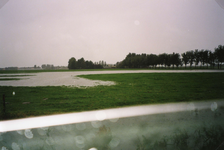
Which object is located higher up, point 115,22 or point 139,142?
point 115,22

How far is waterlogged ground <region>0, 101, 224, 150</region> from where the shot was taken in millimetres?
3266

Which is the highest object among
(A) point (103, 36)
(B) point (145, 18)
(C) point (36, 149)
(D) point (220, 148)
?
(B) point (145, 18)

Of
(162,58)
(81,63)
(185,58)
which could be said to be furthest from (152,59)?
(81,63)

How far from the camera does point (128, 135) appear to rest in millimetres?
3695

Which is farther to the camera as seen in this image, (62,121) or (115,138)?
(62,121)

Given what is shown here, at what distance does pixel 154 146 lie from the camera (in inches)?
125

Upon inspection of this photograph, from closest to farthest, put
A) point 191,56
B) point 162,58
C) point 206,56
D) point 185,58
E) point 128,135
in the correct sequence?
point 128,135 < point 206,56 < point 191,56 < point 185,58 < point 162,58

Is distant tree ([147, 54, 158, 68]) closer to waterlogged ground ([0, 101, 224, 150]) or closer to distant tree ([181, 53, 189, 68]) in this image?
distant tree ([181, 53, 189, 68])

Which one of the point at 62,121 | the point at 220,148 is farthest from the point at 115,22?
the point at 220,148

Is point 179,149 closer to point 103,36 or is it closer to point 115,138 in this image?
point 115,138

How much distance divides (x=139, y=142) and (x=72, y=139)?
1.53 meters

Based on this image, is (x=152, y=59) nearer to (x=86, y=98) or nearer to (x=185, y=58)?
(x=185, y=58)

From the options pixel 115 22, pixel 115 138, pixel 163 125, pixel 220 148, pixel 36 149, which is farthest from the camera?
pixel 115 22

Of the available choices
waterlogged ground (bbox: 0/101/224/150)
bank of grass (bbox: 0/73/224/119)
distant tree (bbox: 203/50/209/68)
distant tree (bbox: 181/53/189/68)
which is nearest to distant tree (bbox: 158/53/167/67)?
distant tree (bbox: 181/53/189/68)
